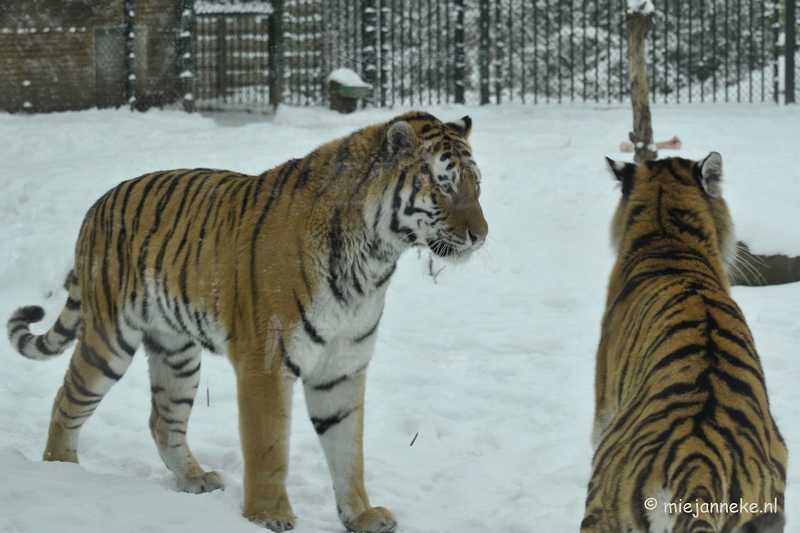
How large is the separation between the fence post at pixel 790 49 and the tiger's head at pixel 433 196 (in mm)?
7971

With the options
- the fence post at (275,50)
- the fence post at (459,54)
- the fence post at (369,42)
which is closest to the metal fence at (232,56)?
the fence post at (275,50)

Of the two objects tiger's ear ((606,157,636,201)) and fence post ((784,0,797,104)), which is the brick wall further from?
tiger's ear ((606,157,636,201))

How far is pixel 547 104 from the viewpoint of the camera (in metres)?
10.5

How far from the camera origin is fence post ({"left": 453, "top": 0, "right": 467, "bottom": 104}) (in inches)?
398

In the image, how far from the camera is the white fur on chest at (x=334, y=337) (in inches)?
116

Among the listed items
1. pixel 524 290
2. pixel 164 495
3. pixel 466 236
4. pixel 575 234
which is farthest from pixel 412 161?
pixel 575 234

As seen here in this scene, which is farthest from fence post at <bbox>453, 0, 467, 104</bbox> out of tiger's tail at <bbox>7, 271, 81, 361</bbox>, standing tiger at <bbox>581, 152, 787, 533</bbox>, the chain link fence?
standing tiger at <bbox>581, 152, 787, 533</bbox>

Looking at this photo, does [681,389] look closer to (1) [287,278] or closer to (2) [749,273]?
(1) [287,278]

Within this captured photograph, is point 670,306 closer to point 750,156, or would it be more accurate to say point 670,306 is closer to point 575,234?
point 575,234

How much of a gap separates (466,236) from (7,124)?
691 cm

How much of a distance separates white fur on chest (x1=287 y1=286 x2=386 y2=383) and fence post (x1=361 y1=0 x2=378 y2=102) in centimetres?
735

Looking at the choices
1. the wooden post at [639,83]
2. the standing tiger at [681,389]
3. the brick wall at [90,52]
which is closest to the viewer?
the standing tiger at [681,389]

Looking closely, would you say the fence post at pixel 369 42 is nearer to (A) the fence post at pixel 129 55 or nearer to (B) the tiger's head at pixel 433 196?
(A) the fence post at pixel 129 55

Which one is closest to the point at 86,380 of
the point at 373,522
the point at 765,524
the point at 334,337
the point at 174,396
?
the point at 174,396
